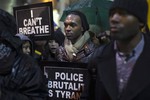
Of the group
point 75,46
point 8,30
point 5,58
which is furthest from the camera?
point 75,46

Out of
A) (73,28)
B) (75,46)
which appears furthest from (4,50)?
(73,28)

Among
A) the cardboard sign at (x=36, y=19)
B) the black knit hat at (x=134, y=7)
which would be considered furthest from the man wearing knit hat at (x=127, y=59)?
the cardboard sign at (x=36, y=19)

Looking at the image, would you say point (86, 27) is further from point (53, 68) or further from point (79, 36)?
point (53, 68)

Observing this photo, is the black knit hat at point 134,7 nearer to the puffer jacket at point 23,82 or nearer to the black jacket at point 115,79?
the black jacket at point 115,79

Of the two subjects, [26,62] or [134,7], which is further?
[26,62]

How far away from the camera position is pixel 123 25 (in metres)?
3.03

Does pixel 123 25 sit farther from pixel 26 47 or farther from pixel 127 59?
pixel 26 47

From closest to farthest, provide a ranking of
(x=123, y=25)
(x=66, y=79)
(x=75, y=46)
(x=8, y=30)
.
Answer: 1. (x=123, y=25)
2. (x=8, y=30)
3. (x=66, y=79)
4. (x=75, y=46)

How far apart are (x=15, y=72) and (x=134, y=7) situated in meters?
1.14

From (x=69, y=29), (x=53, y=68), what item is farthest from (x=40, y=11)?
(x=53, y=68)

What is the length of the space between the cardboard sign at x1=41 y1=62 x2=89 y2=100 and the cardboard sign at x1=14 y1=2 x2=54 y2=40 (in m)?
0.88

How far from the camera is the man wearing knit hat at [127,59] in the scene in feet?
9.92

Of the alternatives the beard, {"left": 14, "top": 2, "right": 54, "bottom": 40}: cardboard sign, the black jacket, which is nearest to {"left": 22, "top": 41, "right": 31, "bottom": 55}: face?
{"left": 14, "top": 2, "right": 54, "bottom": 40}: cardboard sign

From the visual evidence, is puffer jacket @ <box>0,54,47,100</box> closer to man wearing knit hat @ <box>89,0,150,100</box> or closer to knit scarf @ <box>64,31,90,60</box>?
man wearing knit hat @ <box>89,0,150,100</box>
